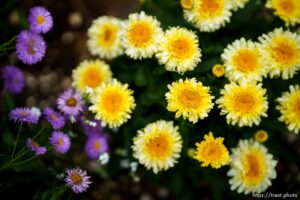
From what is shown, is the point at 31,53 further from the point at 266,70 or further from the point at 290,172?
the point at 290,172

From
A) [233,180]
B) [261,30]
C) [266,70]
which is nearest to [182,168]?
[233,180]

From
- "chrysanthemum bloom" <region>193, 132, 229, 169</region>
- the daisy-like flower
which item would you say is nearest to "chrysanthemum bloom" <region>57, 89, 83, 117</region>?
the daisy-like flower

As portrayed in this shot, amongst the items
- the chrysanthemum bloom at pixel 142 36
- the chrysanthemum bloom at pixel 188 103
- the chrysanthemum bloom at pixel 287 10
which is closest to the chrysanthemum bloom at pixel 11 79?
the chrysanthemum bloom at pixel 142 36

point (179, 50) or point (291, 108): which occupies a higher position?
point (179, 50)

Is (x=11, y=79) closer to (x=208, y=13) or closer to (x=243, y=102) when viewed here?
(x=208, y=13)

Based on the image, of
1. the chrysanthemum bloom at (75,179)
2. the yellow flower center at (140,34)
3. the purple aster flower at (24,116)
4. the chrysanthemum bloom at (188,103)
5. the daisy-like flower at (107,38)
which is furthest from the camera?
the daisy-like flower at (107,38)

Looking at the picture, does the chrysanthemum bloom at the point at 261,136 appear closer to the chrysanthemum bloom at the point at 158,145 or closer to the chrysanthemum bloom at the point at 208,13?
the chrysanthemum bloom at the point at 158,145

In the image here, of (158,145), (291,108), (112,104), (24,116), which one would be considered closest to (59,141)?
(24,116)
